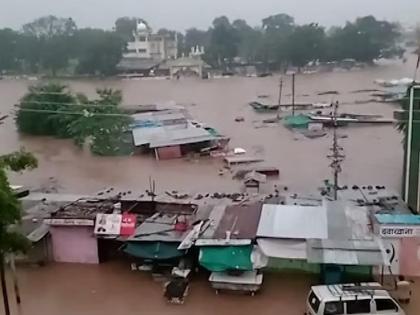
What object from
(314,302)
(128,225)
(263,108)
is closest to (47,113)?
(263,108)

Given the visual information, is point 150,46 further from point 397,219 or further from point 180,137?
point 397,219

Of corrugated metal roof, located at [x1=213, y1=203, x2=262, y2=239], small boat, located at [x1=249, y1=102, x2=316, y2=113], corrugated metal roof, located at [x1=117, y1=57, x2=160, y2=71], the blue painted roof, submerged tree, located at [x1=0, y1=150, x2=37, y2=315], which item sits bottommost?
small boat, located at [x1=249, y1=102, x2=316, y2=113]

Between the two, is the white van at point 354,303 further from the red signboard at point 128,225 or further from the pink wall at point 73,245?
A: the pink wall at point 73,245

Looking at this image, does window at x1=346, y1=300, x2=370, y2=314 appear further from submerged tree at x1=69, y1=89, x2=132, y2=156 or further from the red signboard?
submerged tree at x1=69, y1=89, x2=132, y2=156

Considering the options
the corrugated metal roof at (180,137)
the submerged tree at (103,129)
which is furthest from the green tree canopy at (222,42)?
the corrugated metal roof at (180,137)

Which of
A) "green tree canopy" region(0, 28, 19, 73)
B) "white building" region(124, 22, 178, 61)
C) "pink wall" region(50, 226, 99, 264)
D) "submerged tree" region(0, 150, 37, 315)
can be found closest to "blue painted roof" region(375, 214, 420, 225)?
"pink wall" region(50, 226, 99, 264)
